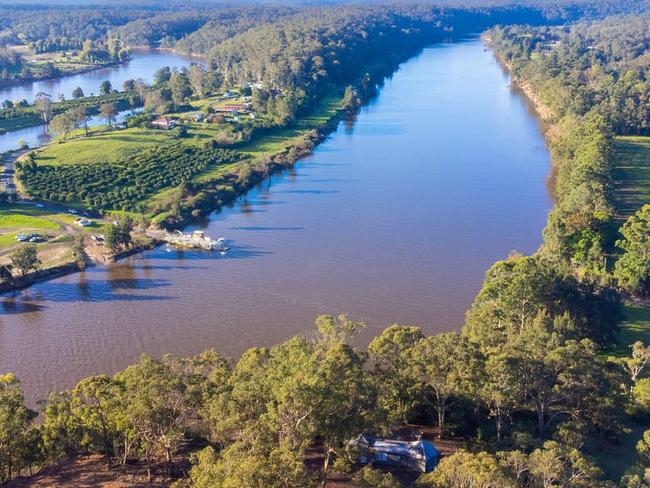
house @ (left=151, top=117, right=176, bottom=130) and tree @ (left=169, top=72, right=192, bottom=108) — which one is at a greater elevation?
tree @ (left=169, top=72, right=192, bottom=108)

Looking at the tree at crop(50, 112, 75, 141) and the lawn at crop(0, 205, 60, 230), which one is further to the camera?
the tree at crop(50, 112, 75, 141)

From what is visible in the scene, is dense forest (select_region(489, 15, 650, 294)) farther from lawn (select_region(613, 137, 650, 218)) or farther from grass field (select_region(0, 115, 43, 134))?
grass field (select_region(0, 115, 43, 134))

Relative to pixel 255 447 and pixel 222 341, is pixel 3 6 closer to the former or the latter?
pixel 222 341

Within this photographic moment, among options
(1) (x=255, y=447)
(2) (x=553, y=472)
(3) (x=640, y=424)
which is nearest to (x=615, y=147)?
(3) (x=640, y=424)

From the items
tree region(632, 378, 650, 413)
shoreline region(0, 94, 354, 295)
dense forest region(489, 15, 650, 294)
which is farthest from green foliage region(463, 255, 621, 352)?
shoreline region(0, 94, 354, 295)

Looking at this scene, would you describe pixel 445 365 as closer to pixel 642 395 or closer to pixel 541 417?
pixel 541 417

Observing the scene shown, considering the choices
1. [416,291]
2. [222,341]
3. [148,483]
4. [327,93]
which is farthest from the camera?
[327,93]

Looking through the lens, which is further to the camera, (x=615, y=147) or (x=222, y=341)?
(x=615, y=147)

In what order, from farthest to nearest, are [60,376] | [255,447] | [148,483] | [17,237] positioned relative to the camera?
[17,237] < [60,376] < [148,483] < [255,447]
